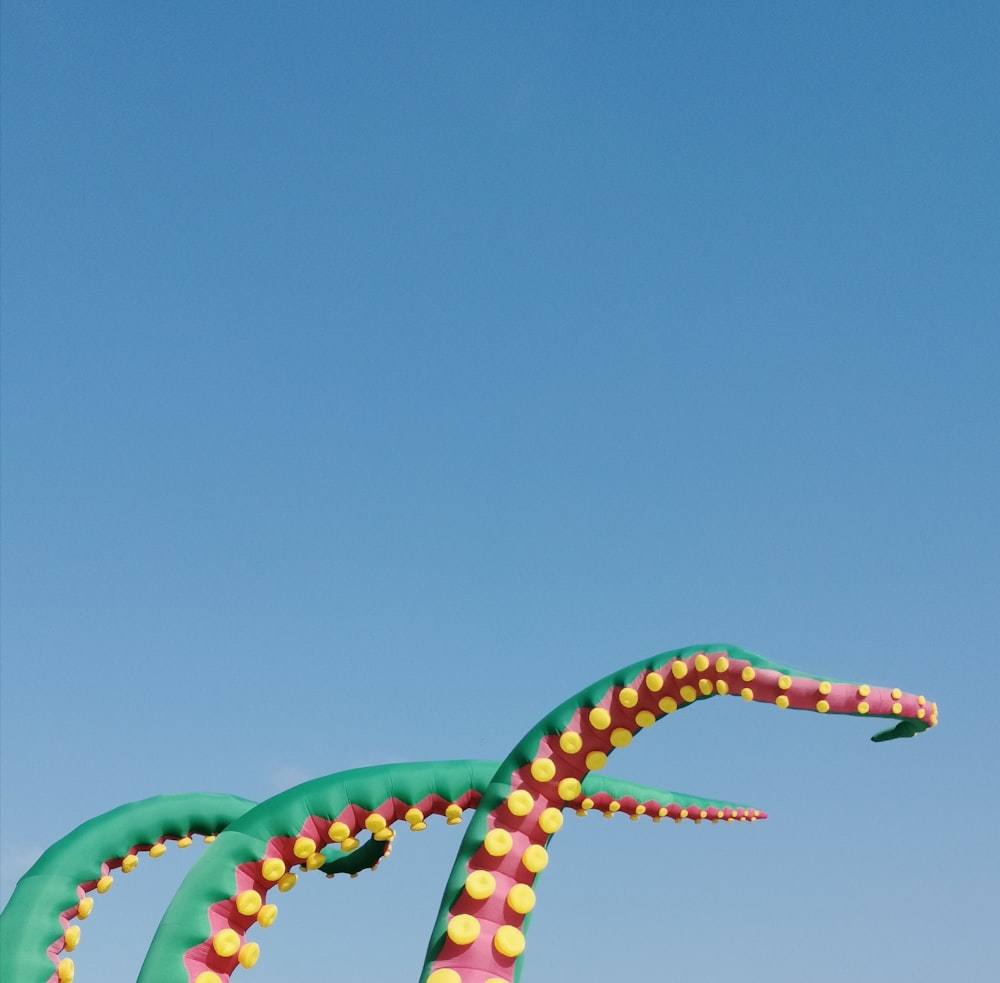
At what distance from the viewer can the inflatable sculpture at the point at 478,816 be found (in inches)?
262

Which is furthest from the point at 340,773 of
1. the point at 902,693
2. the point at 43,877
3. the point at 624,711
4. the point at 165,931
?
the point at 902,693

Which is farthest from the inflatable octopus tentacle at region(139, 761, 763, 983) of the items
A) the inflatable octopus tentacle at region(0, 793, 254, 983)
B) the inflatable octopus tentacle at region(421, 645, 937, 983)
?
the inflatable octopus tentacle at region(0, 793, 254, 983)

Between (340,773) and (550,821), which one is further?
(340,773)

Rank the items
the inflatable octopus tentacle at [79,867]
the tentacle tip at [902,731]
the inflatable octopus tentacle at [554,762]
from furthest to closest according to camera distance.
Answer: the inflatable octopus tentacle at [79,867]
the tentacle tip at [902,731]
the inflatable octopus tentacle at [554,762]

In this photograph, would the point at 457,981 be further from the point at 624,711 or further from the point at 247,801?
the point at 247,801

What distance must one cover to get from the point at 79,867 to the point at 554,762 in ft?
12.3

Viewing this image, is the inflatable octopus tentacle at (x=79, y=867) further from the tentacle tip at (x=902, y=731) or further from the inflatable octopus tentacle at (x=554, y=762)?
the tentacle tip at (x=902, y=731)

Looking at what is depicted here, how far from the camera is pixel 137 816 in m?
8.55

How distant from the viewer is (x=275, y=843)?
7.17 meters

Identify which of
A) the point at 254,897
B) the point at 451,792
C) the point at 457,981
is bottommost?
the point at 457,981

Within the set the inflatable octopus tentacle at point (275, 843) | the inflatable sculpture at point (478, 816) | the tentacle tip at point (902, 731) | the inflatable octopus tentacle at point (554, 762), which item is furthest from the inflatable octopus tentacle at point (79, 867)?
the tentacle tip at point (902, 731)

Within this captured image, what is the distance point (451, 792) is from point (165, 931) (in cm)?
192

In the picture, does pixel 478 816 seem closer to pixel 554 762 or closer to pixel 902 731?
pixel 554 762

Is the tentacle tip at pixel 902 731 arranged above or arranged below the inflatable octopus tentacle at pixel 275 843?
above
